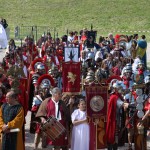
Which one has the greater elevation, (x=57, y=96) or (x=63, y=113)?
(x=57, y=96)

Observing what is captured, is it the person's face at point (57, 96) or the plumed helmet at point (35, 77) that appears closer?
the person's face at point (57, 96)

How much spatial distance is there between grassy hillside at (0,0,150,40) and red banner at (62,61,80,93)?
30.8 metres

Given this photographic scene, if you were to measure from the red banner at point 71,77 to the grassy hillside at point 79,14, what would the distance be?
3081 cm

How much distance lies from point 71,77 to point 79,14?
1408 inches

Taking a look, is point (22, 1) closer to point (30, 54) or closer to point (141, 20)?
point (141, 20)

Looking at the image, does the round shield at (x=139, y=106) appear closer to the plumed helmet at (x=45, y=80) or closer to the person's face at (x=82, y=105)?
the person's face at (x=82, y=105)

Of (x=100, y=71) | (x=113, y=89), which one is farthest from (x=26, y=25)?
(x=113, y=89)

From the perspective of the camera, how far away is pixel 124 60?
19812mm

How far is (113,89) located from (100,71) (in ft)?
12.4

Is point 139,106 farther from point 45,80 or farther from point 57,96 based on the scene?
point 45,80

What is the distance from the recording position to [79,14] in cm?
4800

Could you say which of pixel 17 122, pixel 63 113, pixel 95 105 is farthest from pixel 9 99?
pixel 95 105

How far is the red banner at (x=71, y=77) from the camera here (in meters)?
12.5

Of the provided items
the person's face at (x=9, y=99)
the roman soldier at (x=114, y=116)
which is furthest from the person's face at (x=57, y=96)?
the person's face at (x=9, y=99)
